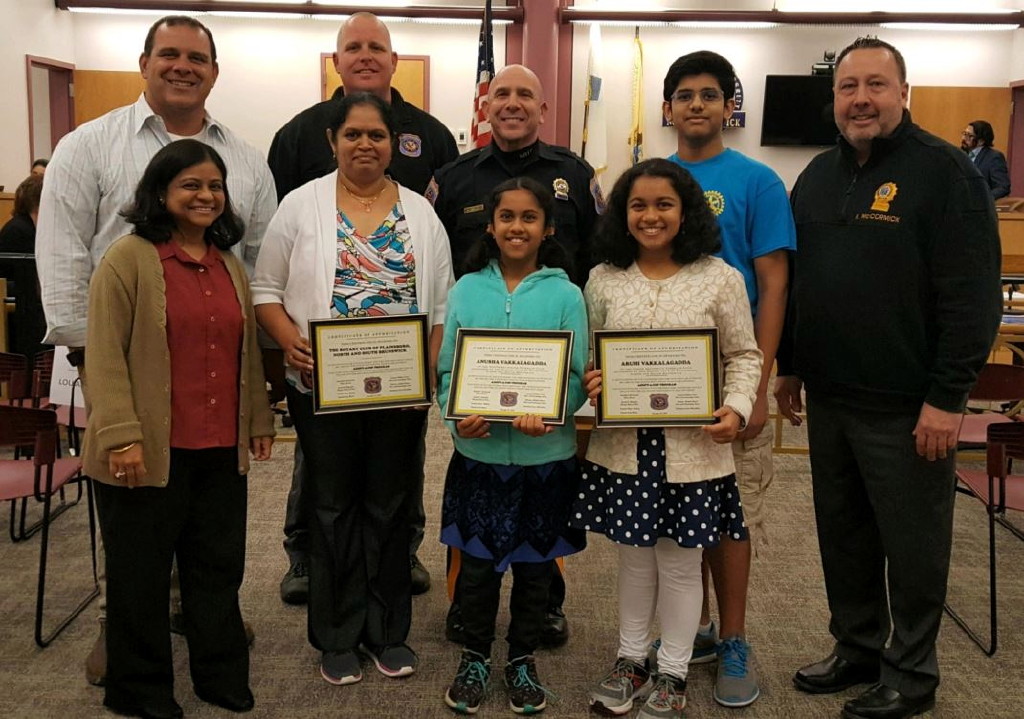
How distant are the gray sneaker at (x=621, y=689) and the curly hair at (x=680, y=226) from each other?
116 cm

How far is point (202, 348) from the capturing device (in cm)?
226

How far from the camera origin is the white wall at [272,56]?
1032cm

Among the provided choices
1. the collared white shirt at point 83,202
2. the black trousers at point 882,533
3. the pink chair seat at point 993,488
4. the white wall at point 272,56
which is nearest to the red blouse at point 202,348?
the collared white shirt at point 83,202

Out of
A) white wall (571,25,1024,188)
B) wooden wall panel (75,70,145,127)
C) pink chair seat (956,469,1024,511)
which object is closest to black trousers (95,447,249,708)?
pink chair seat (956,469,1024,511)

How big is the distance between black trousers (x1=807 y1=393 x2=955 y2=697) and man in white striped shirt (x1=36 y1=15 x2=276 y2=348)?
206 centimetres

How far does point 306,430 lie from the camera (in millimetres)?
2523

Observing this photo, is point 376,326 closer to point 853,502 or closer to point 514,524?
point 514,524

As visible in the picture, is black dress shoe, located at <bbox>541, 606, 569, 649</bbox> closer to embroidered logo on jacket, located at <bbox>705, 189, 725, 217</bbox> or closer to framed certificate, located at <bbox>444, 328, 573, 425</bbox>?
framed certificate, located at <bbox>444, 328, 573, 425</bbox>

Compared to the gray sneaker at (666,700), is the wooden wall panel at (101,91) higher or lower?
higher

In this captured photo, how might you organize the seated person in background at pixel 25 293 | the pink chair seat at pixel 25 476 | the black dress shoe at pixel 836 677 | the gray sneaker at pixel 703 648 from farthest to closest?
the seated person in background at pixel 25 293 → the pink chair seat at pixel 25 476 → the gray sneaker at pixel 703 648 → the black dress shoe at pixel 836 677

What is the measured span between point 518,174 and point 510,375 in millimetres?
868

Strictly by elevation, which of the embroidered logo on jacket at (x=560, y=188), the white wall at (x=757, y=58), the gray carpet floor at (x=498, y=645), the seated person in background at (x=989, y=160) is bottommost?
the gray carpet floor at (x=498, y=645)

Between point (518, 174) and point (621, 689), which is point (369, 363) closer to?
point (518, 174)

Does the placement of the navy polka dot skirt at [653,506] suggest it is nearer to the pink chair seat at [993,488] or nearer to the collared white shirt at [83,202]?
the pink chair seat at [993,488]
